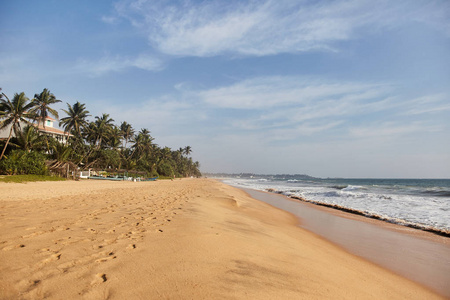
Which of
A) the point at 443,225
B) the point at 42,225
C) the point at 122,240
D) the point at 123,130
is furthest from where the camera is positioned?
the point at 123,130

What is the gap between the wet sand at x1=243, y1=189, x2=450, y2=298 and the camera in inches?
189

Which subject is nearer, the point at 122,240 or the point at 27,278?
the point at 27,278

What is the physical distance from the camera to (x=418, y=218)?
11.1 m

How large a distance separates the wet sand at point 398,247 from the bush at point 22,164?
93.7ft

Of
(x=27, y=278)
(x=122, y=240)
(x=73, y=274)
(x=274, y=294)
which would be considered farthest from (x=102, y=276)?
(x=274, y=294)

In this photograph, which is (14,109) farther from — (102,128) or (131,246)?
(131,246)

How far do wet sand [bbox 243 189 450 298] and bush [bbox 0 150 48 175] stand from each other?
1124 inches

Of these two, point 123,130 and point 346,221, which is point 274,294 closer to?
point 346,221

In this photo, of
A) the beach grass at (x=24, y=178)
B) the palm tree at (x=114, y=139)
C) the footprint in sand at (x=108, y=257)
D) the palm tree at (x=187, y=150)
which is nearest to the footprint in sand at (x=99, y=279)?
the footprint in sand at (x=108, y=257)

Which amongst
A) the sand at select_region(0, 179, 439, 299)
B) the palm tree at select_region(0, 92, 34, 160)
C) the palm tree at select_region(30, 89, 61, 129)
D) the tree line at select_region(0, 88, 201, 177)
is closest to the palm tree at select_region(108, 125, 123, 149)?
the tree line at select_region(0, 88, 201, 177)

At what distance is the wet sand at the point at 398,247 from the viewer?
480 centimetres

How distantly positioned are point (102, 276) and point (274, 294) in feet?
6.64

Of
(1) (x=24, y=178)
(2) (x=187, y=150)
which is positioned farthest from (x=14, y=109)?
(2) (x=187, y=150)

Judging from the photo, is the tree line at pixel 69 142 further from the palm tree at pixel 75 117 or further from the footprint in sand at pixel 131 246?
the footprint in sand at pixel 131 246
